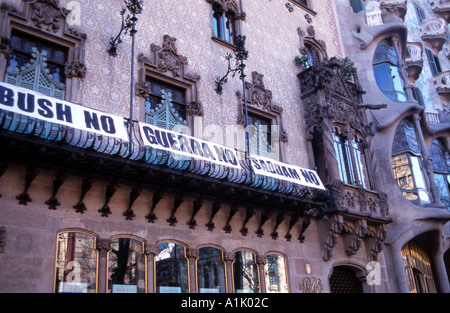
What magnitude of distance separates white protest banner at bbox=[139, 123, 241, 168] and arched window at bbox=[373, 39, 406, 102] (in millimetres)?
12027

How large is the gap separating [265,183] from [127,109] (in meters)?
Result: 4.60

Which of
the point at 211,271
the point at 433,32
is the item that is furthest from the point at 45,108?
the point at 433,32

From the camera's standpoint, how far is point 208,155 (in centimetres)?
1230

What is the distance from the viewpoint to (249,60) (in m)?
16.8

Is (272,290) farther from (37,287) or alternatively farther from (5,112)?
(5,112)

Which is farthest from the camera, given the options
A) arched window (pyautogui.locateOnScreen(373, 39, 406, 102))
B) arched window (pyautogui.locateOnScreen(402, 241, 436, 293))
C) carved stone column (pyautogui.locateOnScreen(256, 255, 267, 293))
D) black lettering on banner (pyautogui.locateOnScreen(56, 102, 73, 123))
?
arched window (pyautogui.locateOnScreen(373, 39, 406, 102))

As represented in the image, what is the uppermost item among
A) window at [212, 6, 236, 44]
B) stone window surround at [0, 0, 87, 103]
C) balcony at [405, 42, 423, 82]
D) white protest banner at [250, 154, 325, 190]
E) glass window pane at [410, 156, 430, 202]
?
balcony at [405, 42, 423, 82]

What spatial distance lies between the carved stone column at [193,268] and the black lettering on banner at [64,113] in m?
4.72

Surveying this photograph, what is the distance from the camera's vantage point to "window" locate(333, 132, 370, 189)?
17.3 meters

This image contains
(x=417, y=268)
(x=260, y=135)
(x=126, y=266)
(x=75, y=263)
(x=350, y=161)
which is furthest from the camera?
(x=417, y=268)

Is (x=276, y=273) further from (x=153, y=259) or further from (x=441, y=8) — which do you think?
(x=441, y=8)

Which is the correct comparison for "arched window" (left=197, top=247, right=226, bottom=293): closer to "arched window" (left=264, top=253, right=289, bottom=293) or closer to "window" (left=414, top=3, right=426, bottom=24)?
"arched window" (left=264, top=253, right=289, bottom=293)

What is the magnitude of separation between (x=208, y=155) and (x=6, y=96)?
5118mm

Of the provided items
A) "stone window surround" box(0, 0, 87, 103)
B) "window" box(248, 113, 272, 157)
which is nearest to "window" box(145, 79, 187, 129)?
"stone window surround" box(0, 0, 87, 103)
